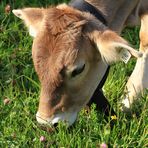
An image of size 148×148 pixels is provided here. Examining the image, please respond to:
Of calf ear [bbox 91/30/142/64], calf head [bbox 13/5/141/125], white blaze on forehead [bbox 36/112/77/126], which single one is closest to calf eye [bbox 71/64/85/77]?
calf head [bbox 13/5/141/125]

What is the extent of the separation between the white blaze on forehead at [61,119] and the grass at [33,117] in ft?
0.20

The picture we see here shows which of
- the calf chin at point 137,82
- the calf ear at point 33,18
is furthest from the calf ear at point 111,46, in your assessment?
the calf chin at point 137,82

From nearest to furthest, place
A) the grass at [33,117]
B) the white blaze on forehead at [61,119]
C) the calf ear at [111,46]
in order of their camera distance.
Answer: the calf ear at [111,46] < the white blaze on forehead at [61,119] < the grass at [33,117]

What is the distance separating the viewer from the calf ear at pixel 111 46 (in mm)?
3939

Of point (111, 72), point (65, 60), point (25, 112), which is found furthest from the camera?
point (111, 72)

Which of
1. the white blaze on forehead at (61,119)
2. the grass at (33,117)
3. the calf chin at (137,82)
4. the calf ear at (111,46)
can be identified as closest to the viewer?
the calf ear at (111,46)

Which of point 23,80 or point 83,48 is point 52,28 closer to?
point 83,48

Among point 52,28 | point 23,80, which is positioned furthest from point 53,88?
point 23,80

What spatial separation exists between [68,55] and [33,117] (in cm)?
76

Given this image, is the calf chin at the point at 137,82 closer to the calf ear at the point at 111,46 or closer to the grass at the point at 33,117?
the grass at the point at 33,117

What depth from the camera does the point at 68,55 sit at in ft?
13.1

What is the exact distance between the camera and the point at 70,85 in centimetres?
411

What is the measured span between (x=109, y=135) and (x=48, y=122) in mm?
484

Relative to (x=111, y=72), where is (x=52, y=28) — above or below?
above
